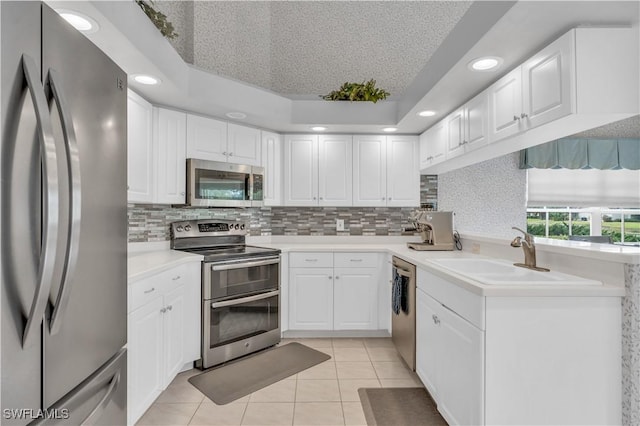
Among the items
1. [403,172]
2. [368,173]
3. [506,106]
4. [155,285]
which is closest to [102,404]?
[155,285]

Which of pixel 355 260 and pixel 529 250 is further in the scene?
pixel 355 260

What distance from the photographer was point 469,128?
257 cm

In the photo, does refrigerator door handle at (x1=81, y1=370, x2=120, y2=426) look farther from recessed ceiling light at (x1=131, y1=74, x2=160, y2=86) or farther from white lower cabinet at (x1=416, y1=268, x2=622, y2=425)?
recessed ceiling light at (x1=131, y1=74, x2=160, y2=86)

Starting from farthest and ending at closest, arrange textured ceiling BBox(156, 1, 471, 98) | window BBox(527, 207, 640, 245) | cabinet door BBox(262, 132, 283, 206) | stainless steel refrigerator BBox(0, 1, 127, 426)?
1. window BBox(527, 207, 640, 245)
2. textured ceiling BBox(156, 1, 471, 98)
3. cabinet door BBox(262, 132, 283, 206)
4. stainless steel refrigerator BBox(0, 1, 127, 426)

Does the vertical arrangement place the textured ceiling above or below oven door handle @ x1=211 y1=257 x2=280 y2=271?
above

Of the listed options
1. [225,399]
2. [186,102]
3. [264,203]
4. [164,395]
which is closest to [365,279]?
[264,203]

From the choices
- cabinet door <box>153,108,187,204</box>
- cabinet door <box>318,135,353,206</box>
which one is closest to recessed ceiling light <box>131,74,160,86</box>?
cabinet door <box>153,108,187,204</box>

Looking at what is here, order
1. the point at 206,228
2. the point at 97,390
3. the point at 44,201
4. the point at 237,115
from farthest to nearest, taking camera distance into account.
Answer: the point at 206,228
the point at 237,115
the point at 97,390
the point at 44,201

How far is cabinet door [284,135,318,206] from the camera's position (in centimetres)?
373

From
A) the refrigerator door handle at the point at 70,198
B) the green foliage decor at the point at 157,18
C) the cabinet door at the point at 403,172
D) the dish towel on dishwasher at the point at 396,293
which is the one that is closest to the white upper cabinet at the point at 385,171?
the cabinet door at the point at 403,172

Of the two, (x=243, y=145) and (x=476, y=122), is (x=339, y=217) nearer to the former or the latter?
(x=243, y=145)

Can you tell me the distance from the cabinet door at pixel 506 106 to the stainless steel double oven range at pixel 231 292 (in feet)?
6.75

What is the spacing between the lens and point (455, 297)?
179 centimetres

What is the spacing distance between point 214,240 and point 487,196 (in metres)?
3.12
